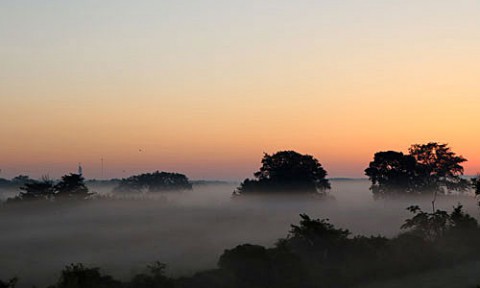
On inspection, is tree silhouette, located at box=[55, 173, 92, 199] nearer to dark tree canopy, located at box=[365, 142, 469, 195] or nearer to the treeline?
the treeline

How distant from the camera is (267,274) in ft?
108

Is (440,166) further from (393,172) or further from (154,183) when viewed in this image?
(154,183)

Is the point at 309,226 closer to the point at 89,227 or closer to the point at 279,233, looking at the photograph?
the point at 279,233

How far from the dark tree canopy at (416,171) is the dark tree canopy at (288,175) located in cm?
1420

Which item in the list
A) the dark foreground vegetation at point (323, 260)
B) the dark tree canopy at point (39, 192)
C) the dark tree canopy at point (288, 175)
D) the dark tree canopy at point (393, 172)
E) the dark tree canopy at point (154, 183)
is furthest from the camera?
the dark tree canopy at point (154, 183)

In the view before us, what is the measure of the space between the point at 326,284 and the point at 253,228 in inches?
1178

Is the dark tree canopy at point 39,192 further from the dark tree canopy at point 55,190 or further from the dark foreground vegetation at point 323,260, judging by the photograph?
the dark foreground vegetation at point 323,260

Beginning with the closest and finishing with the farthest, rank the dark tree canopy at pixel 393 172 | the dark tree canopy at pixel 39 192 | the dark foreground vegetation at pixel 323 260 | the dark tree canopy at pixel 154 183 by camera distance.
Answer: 1. the dark foreground vegetation at pixel 323 260
2. the dark tree canopy at pixel 39 192
3. the dark tree canopy at pixel 393 172
4. the dark tree canopy at pixel 154 183

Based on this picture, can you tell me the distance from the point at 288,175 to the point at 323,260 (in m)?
A: 68.6

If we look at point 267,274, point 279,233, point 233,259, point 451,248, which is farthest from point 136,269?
point 451,248

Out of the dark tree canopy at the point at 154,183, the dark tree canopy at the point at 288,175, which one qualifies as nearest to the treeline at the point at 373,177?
the dark tree canopy at the point at 288,175

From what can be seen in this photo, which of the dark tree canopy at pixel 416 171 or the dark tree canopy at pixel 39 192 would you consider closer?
the dark tree canopy at pixel 39 192

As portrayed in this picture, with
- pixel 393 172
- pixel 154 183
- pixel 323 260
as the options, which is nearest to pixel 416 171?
pixel 393 172

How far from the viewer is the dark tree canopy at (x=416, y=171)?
9475 centimetres
